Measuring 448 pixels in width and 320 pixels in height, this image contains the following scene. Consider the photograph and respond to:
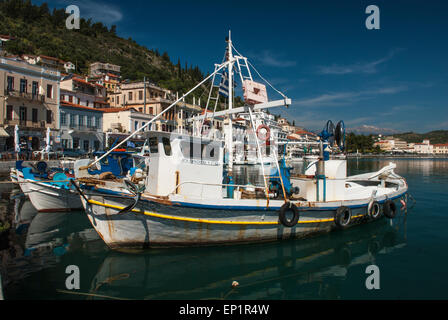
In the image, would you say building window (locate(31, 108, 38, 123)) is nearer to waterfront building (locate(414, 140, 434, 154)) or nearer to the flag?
the flag

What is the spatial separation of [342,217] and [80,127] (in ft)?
124

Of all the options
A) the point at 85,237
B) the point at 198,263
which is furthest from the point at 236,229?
the point at 85,237

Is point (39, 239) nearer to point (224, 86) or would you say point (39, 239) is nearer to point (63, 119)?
point (224, 86)

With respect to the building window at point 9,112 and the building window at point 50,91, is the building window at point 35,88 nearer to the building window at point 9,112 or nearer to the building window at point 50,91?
the building window at point 50,91

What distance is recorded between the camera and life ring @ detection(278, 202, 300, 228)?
8.65 metres

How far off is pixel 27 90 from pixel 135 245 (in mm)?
32783

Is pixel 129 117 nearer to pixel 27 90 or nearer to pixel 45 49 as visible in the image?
pixel 27 90

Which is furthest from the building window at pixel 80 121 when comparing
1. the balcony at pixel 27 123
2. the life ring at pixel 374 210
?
the life ring at pixel 374 210

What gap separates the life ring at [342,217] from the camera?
988cm

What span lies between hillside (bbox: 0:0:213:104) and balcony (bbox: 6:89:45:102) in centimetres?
3934

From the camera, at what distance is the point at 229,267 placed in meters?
7.72

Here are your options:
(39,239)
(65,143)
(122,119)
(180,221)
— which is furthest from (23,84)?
(180,221)

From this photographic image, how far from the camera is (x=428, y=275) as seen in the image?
7.41 metres

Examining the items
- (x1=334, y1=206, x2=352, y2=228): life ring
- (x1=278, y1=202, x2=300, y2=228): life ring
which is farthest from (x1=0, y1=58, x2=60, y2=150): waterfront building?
(x1=334, y1=206, x2=352, y2=228): life ring
